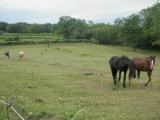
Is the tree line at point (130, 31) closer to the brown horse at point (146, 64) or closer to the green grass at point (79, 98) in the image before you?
the brown horse at point (146, 64)

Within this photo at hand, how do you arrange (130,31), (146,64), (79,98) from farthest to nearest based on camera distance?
(130,31) < (146,64) < (79,98)

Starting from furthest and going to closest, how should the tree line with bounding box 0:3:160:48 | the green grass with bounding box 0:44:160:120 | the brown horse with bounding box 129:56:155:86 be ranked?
1. the tree line with bounding box 0:3:160:48
2. the brown horse with bounding box 129:56:155:86
3. the green grass with bounding box 0:44:160:120

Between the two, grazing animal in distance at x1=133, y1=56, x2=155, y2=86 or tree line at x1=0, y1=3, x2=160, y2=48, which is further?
tree line at x1=0, y1=3, x2=160, y2=48

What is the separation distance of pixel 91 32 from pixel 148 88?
90.5 metres

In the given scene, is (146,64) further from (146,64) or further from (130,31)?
(130,31)

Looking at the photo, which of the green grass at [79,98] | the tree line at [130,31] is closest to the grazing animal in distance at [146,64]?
the green grass at [79,98]

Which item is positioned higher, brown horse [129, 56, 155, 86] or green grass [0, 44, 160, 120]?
brown horse [129, 56, 155, 86]

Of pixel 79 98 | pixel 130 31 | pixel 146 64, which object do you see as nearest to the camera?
pixel 79 98

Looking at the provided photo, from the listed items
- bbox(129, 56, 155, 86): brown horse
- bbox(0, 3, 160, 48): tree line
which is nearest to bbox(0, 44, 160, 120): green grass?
bbox(129, 56, 155, 86): brown horse

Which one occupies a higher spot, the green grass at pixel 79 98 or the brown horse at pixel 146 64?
the brown horse at pixel 146 64

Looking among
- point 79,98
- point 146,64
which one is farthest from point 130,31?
point 79,98

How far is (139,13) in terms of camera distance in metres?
86.9

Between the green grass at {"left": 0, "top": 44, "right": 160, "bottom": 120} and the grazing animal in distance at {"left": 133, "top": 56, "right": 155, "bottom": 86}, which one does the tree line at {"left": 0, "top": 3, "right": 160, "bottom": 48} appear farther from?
the green grass at {"left": 0, "top": 44, "right": 160, "bottom": 120}

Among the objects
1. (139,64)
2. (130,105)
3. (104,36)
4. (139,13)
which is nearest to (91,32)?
(104,36)
